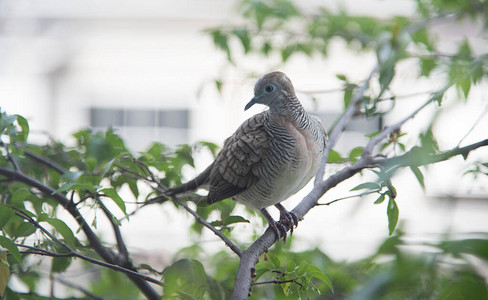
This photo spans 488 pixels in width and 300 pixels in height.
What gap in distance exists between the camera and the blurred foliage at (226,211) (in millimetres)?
278

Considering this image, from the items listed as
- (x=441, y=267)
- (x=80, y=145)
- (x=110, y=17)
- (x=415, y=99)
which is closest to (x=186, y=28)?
(x=110, y=17)

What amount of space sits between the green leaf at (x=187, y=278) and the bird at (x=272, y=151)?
1.31 feet

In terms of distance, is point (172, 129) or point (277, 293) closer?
point (277, 293)

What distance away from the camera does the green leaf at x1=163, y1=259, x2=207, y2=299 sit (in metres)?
0.83

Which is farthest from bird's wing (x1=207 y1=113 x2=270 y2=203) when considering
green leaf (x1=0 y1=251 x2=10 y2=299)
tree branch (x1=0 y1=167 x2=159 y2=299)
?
green leaf (x1=0 y1=251 x2=10 y2=299)

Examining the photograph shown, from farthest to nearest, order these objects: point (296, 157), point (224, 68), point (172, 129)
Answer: point (172, 129) → point (224, 68) → point (296, 157)

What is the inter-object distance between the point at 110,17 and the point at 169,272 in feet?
17.5

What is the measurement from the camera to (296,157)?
1264 mm

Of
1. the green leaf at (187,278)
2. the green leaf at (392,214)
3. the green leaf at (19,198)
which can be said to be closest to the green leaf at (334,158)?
the green leaf at (392,214)

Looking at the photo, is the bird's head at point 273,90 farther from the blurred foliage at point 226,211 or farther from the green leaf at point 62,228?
the green leaf at point 62,228

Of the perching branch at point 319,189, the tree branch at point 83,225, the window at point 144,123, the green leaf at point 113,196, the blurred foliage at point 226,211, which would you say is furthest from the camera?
the window at point 144,123

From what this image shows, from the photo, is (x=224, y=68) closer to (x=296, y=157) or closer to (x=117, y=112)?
Answer: (x=296, y=157)

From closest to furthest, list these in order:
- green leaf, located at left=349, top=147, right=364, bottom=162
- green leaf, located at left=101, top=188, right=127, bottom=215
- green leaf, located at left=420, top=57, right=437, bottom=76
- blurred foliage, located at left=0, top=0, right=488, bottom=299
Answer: blurred foliage, located at left=0, top=0, right=488, bottom=299
green leaf, located at left=101, top=188, right=127, bottom=215
green leaf, located at left=349, top=147, right=364, bottom=162
green leaf, located at left=420, top=57, right=437, bottom=76

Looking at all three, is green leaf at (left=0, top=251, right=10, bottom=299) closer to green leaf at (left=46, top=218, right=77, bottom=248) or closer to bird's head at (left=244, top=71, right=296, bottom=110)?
green leaf at (left=46, top=218, right=77, bottom=248)
